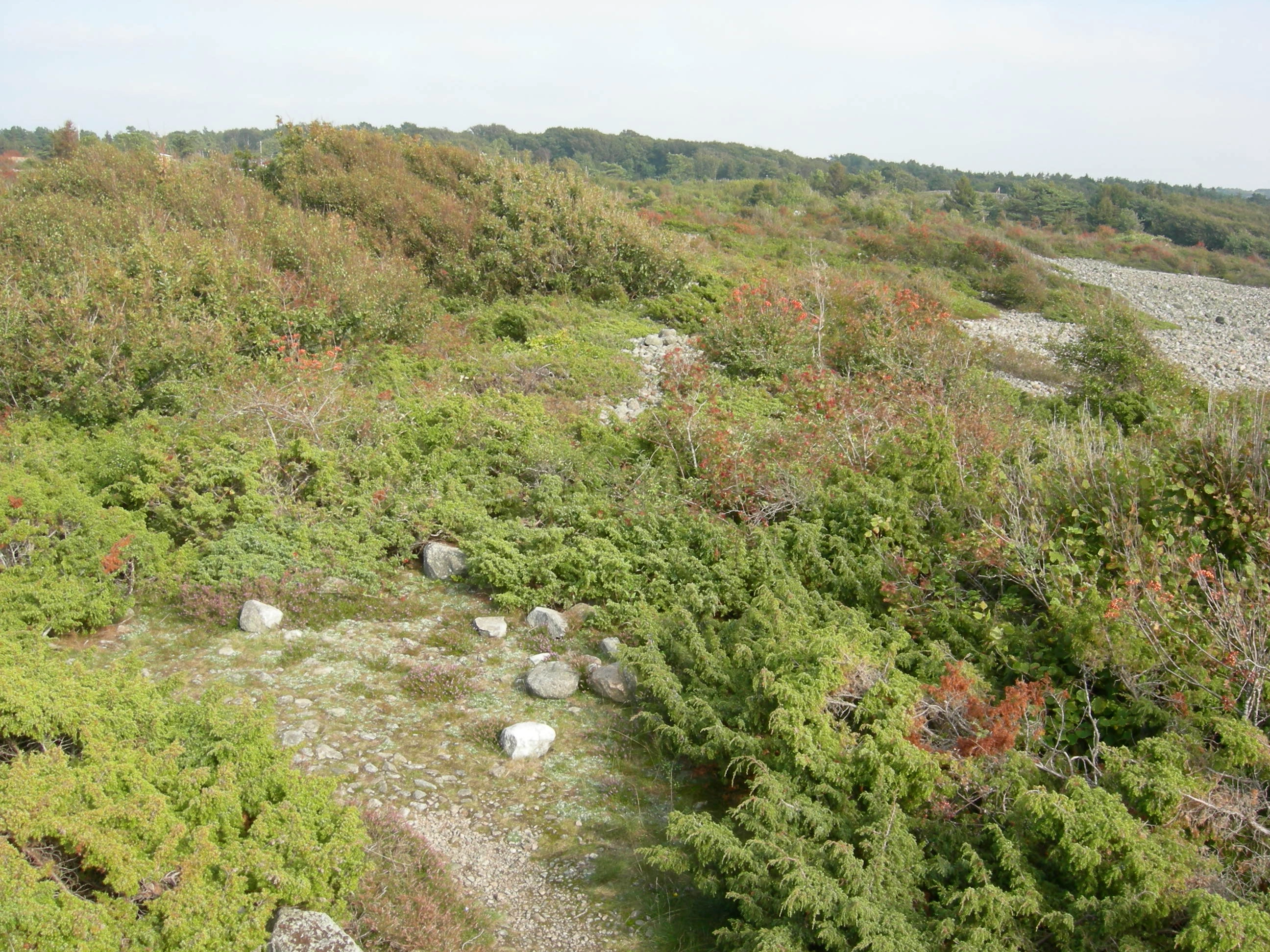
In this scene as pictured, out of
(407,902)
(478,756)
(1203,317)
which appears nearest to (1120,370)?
(478,756)


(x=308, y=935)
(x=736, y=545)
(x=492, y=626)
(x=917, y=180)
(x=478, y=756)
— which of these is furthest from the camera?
(x=917, y=180)

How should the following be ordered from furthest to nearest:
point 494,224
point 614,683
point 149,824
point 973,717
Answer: point 494,224
point 614,683
point 973,717
point 149,824

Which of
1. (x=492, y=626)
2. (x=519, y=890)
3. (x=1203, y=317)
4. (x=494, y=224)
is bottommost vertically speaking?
(x=519, y=890)

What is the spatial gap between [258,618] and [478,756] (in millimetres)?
1986

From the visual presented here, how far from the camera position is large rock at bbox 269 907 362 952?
2.89 m

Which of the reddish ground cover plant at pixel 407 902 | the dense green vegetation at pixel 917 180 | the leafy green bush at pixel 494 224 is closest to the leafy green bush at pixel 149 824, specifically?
the reddish ground cover plant at pixel 407 902

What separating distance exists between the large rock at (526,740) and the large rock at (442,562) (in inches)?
76.7

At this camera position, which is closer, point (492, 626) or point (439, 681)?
point (439, 681)

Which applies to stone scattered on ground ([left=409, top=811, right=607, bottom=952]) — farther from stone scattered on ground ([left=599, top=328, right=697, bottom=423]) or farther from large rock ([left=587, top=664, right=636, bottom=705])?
stone scattered on ground ([left=599, top=328, right=697, bottom=423])

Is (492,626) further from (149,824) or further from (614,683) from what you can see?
(149,824)

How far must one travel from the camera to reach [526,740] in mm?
4594

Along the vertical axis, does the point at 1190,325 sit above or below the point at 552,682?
above

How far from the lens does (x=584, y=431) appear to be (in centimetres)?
814

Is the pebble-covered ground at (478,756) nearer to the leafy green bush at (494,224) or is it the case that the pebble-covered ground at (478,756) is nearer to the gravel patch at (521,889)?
the gravel patch at (521,889)
